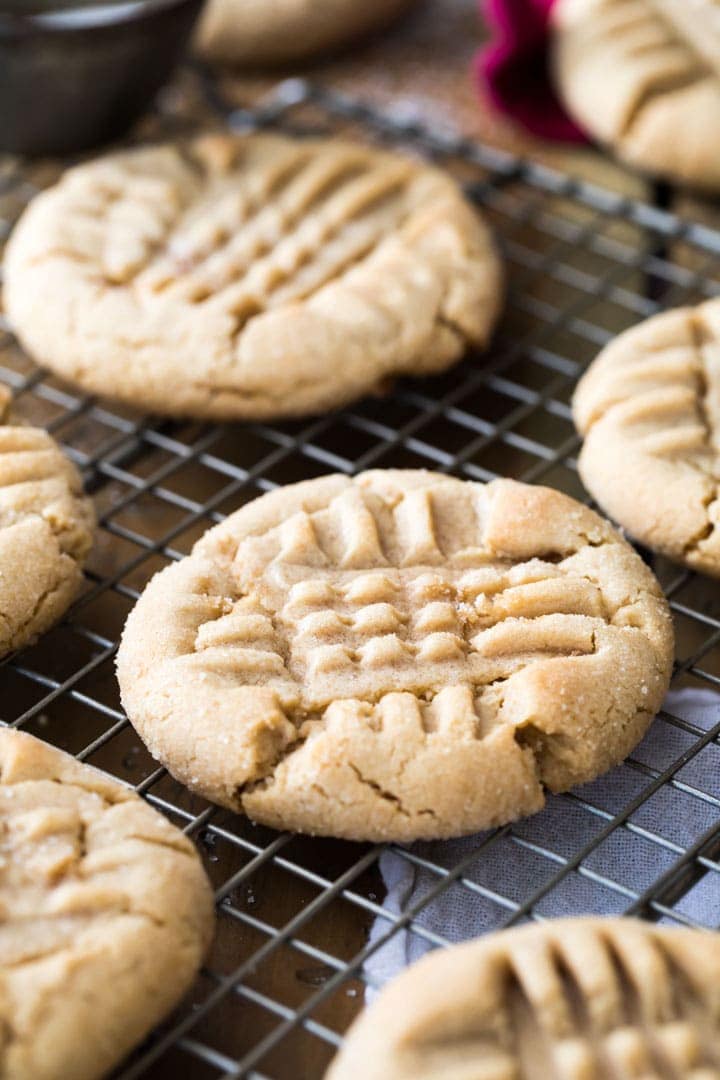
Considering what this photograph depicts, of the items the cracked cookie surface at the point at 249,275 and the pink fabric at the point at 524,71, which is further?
the pink fabric at the point at 524,71

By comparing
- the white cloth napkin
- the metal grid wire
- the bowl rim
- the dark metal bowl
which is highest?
the bowl rim

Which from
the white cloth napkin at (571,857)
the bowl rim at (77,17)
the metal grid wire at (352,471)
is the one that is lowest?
the white cloth napkin at (571,857)

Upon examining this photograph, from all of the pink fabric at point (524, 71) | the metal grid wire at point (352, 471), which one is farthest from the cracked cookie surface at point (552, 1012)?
the pink fabric at point (524, 71)

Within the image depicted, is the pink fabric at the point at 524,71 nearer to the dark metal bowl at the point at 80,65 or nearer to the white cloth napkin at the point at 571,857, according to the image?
the dark metal bowl at the point at 80,65

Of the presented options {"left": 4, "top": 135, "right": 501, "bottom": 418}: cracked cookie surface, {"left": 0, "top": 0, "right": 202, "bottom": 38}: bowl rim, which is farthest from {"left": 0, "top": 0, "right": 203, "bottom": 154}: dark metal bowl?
{"left": 4, "top": 135, "right": 501, "bottom": 418}: cracked cookie surface

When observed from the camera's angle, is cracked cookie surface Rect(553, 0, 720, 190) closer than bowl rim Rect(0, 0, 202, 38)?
No

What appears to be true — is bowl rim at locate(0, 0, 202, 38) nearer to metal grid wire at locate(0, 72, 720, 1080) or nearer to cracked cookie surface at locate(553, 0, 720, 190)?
metal grid wire at locate(0, 72, 720, 1080)
